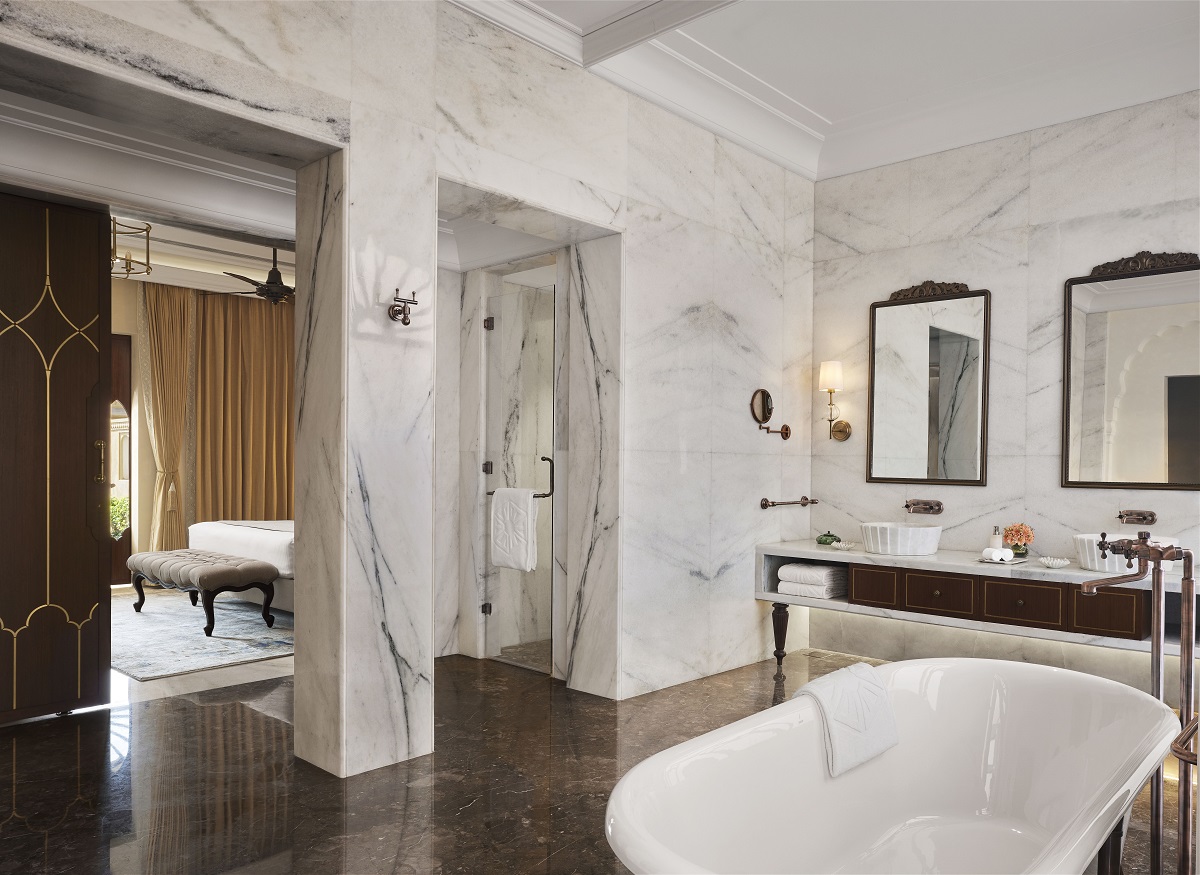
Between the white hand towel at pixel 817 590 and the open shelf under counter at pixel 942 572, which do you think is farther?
the white hand towel at pixel 817 590

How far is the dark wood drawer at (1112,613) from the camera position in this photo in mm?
3766

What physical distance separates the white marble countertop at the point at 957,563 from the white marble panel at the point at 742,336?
62 centimetres

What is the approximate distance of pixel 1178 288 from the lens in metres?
4.14

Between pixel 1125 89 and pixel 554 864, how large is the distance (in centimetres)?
440

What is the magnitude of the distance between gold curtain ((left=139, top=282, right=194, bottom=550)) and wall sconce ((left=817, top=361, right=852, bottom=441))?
5.85 m

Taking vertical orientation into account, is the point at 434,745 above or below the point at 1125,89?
below

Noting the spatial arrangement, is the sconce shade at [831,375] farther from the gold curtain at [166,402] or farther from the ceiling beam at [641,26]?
the gold curtain at [166,402]

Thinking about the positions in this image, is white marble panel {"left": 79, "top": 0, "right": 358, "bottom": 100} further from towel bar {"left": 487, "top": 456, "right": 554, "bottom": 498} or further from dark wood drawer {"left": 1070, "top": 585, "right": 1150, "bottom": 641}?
dark wood drawer {"left": 1070, "top": 585, "right": 1150, "bottom": 641}

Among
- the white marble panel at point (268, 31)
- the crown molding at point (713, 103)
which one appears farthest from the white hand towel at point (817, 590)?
the white marble panel at point (268, 31)

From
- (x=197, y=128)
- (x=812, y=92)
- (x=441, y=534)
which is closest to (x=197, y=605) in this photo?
(x=441, y=534)

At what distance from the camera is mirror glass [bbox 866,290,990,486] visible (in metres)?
4.81

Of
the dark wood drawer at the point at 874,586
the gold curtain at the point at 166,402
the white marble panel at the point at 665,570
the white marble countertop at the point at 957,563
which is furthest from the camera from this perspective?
the gold curtain at the point at 166,402

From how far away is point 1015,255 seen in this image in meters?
4.68

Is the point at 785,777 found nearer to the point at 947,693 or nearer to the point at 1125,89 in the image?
the point at 947,693
